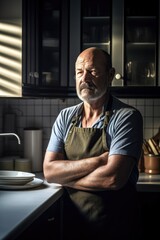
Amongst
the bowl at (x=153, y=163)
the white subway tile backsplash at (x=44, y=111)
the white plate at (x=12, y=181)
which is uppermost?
the white subway tile backsplash at (x=44, y=111)

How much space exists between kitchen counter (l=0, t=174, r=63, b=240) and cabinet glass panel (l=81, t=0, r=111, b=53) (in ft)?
3.36

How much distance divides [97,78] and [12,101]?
1.11 metres

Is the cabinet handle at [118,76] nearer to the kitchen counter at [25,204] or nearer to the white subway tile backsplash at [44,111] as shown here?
the white subway tile backsplash at [44,111]

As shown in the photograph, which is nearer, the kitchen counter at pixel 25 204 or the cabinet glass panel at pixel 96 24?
the kitchen counter at pixel 25 204

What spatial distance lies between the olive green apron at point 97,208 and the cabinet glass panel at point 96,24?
758 millimetres

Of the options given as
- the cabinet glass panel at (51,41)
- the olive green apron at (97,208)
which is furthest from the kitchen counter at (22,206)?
the cabinet glass panel at (51,41)

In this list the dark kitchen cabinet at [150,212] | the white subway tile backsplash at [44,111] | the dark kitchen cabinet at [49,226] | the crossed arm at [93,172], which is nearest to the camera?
the dark kitchen cabinet at [49,226]

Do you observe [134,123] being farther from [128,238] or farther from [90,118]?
[128,238]

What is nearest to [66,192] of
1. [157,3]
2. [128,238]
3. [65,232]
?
[65,232]

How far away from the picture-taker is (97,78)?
2508 millimetres

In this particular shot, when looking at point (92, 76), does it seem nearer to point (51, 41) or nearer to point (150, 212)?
point (51, 41)

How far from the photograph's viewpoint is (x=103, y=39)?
305 cm

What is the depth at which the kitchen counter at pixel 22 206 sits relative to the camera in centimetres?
166

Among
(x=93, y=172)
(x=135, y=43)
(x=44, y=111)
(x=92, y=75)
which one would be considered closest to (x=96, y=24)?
(x=135, y=43)
